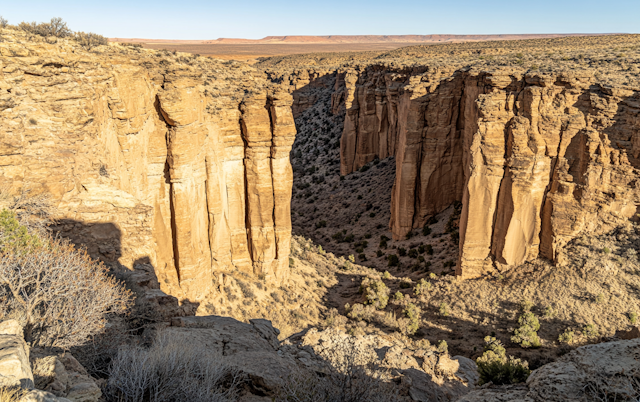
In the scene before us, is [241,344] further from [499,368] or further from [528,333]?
[528,333]

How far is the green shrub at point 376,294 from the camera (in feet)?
79.4

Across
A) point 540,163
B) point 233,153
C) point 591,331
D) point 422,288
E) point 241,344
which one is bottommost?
point 422,288

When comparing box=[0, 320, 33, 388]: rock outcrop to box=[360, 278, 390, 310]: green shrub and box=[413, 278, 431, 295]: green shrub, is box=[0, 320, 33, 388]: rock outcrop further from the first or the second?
box=[413, 278, 431, 295]: green shrub

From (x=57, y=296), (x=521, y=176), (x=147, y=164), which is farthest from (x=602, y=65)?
(x=57, y=296)

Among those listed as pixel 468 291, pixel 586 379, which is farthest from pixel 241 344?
pixel 468 291

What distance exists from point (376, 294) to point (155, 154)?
44.2 ft

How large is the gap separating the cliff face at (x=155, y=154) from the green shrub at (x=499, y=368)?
1055 cm

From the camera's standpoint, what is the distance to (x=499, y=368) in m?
15.6

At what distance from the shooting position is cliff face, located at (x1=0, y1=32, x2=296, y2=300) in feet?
38.9

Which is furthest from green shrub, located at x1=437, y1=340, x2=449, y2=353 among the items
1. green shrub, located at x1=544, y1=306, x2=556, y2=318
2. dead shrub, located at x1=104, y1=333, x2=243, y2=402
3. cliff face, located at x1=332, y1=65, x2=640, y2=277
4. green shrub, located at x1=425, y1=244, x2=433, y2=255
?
dead shrub, located at x1=104, y1=333, x2=243, y2=402

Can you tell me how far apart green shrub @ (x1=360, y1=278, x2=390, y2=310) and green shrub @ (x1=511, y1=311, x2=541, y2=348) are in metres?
6.62

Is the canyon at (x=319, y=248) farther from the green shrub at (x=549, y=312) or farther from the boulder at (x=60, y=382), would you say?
the green shrub at (x=549, y=312)

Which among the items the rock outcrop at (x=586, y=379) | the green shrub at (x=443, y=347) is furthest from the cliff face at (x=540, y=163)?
the rock outcrop at (x=586, y=379)

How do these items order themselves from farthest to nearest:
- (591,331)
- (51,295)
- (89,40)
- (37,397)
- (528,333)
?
(528,333)
(591,331)
(89,40)
(51,295)
(37,397)
